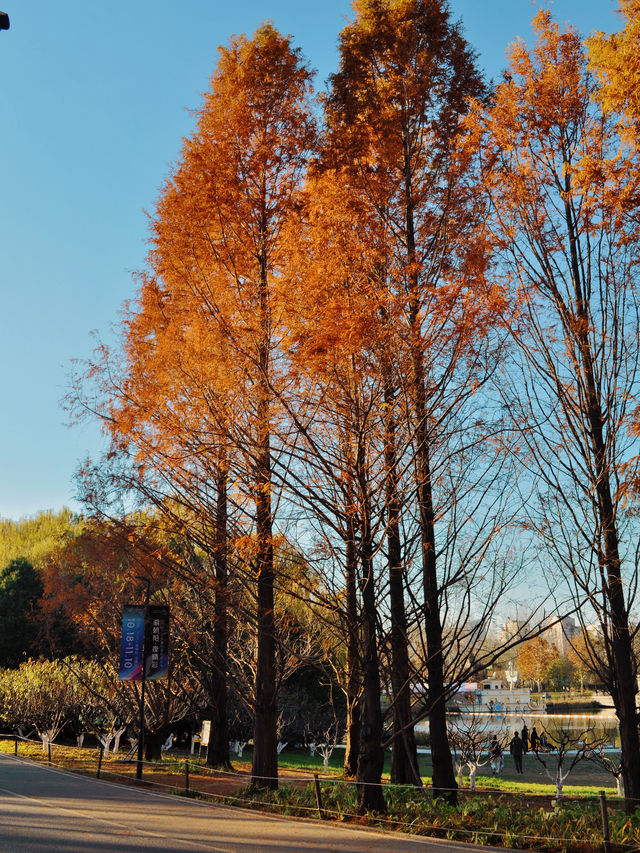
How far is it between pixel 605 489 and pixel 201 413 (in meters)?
6.31

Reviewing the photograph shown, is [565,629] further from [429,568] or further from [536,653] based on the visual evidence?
Answer: [536,653]

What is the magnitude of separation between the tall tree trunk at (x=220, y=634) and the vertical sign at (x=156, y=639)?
124cm

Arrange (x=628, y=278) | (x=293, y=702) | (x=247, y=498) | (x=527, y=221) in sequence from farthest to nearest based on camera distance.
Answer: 1. (x=293, y=702)
2. (x=247, y=498)
3. (x=527, y=221)
4. (x=628, y=278)

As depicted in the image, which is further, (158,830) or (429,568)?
(429,568)

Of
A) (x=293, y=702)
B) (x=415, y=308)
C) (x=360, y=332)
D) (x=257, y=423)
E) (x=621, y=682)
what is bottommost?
(x=293, y=702)

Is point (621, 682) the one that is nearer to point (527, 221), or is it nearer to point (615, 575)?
point (615, 575)

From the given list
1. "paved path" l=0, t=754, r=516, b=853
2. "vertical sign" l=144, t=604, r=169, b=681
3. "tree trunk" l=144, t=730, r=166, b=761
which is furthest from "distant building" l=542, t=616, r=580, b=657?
"tree trunk" l=144, t=730, r=166, b=761

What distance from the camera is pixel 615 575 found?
10.3m

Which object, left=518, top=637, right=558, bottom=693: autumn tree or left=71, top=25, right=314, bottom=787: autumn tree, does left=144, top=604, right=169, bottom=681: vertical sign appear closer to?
left=71, top=25, right=314, bottom=787: autumn tree

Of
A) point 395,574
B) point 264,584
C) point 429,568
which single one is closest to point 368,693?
point 395,574

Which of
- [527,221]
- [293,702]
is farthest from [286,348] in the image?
[293,702]

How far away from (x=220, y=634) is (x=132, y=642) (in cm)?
220

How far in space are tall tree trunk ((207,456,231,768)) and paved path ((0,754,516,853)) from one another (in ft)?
10.9

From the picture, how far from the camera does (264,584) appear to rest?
1240 centimetres
